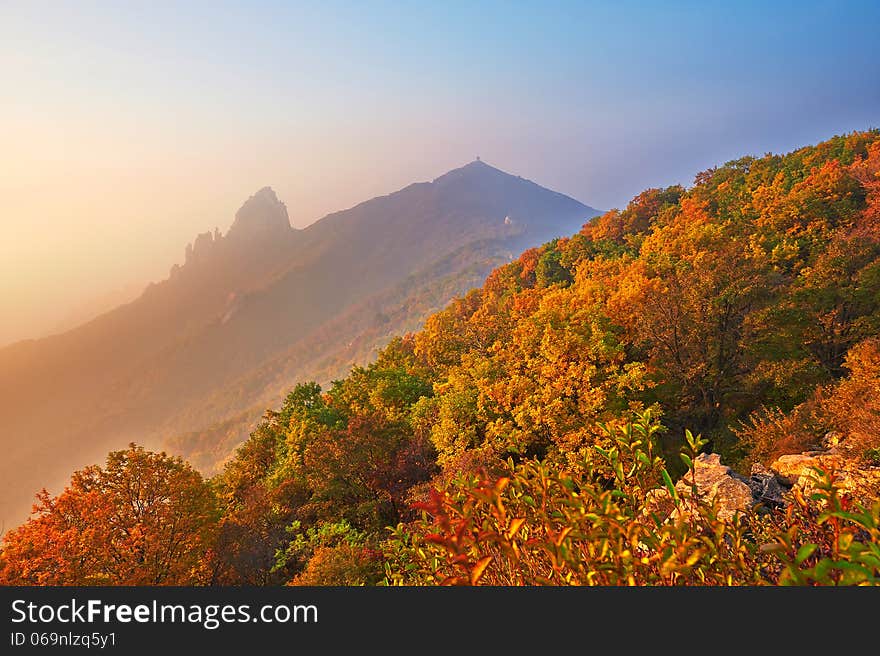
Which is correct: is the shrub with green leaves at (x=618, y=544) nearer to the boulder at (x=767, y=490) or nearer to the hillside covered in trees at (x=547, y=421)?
the boulder at (x=767, y=490)

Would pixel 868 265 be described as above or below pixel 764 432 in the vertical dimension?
above

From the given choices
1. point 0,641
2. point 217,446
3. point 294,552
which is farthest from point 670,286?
point 217,446

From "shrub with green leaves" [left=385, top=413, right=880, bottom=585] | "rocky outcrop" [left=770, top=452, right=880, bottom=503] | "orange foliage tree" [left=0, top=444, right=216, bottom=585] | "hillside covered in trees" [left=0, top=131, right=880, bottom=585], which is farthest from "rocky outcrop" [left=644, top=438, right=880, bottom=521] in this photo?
"orange foliage tree" [left=0, top=444, right=216, bottom=585]

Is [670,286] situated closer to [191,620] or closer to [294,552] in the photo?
[294,552]

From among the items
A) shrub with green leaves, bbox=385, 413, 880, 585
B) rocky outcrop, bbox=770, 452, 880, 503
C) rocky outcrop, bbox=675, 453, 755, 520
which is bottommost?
rocky outcrop, bbox=770, 452, 880, 503

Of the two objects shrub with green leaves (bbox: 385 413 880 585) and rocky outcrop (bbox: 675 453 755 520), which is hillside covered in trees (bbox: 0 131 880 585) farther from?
shrub with green leaves (bbox: 385 413 880 585)

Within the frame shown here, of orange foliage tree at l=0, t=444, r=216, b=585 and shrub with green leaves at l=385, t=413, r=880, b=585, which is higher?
shrub with green leaves at l=385, t=413, r=880, b=585

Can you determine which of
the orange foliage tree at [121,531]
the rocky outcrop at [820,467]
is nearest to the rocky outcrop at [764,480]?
the rocky outcrop at [820,467]

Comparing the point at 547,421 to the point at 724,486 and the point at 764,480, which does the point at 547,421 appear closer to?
the point at 764,480

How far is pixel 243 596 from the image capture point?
2527 mm

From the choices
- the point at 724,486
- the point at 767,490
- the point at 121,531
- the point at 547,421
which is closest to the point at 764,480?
the point at 767,490

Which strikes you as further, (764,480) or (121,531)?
(121,531)

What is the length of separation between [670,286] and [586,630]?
74.5 feet

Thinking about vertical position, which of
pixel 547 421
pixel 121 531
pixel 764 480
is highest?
pixel 121 531
